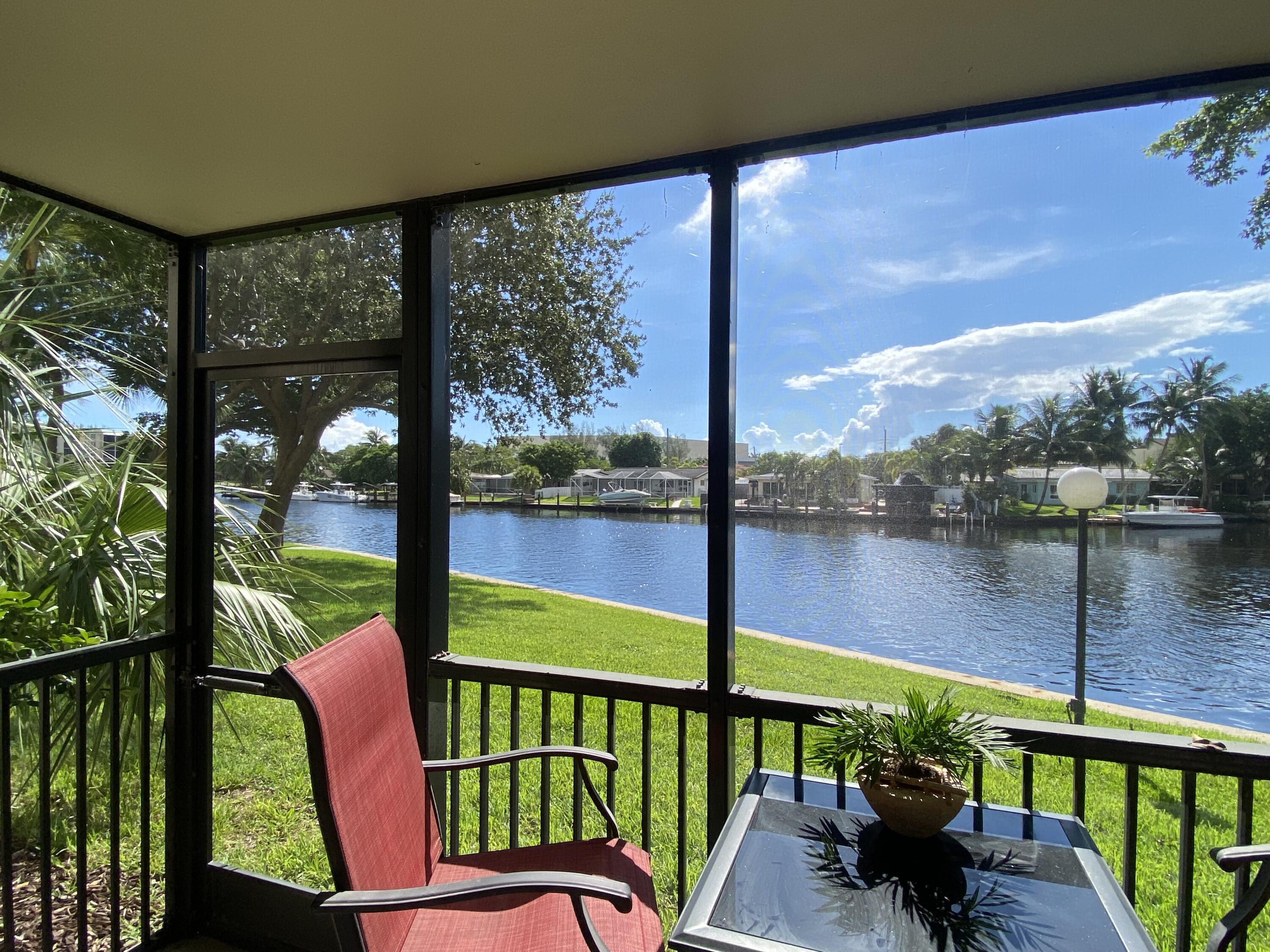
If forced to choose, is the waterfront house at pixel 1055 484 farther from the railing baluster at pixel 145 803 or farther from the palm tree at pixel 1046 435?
the railing baluster at pixel 145 803

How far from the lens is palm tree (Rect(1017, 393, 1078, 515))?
6.09 ft

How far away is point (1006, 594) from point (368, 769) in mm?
2065

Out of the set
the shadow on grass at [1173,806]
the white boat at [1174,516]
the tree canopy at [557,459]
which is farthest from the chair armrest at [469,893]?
the shadow on grass at [1173,806]

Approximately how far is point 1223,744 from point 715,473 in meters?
1.26

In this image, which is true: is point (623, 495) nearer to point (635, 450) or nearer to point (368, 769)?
point (635, 450)

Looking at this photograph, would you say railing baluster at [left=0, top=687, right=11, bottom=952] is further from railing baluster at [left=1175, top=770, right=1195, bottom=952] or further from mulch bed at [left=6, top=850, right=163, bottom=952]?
railing baluster at [left=1175, top=770, right=1195, bottom=952]

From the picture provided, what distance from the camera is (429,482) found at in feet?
6.61

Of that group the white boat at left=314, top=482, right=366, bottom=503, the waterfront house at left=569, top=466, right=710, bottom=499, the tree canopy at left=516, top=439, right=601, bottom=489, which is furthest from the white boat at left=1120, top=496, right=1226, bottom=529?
the white boat at left=314, top=482, right=366, bottom=503

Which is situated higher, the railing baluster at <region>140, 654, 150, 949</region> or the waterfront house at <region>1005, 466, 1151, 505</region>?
the waterfront house at <region>1005, 466, 1151, 505</region>

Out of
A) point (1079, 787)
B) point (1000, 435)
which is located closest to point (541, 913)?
point (1079, 787)

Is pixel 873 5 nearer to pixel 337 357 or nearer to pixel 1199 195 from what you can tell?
pixel 1199 195

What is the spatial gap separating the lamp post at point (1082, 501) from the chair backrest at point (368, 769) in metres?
1.94

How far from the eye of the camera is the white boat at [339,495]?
7.77 feet

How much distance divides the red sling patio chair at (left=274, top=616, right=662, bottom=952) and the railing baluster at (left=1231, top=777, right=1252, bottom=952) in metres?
1.25
